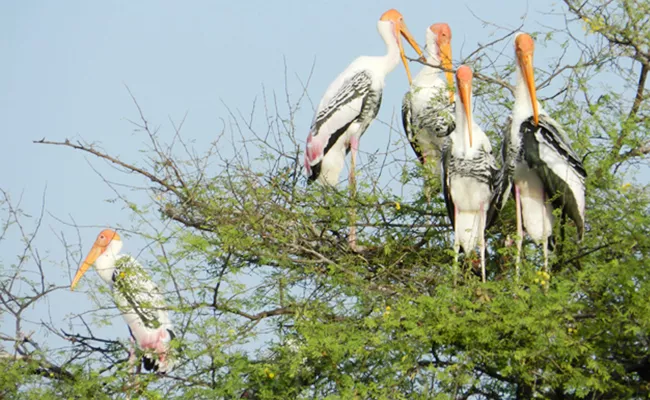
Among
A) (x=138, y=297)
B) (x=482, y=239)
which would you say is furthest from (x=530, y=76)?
(x=138, y=297)

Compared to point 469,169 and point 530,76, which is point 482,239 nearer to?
point 469,169

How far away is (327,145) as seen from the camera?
7.67 meters

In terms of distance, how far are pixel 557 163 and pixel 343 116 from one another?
6.68 feet

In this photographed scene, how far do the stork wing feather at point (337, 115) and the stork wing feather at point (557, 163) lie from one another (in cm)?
181

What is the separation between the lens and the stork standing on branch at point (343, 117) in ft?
25.1

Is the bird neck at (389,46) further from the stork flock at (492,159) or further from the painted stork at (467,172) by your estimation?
the painted stork at (467,172)

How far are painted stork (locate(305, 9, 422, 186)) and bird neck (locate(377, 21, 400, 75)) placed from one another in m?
0.04

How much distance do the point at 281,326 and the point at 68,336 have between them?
2.99 feet

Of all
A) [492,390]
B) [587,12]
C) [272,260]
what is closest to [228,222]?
[272,260]

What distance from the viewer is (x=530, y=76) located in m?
6.23

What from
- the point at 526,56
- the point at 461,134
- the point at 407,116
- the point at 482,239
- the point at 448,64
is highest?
the point at 407,116

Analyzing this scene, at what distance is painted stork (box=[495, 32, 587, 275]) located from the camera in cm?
585

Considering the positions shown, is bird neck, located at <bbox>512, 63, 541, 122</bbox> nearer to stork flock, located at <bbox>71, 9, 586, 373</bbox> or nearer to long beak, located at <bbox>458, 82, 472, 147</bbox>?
stork flock, located at <bbox>71, 9, 586, 373</bbox>

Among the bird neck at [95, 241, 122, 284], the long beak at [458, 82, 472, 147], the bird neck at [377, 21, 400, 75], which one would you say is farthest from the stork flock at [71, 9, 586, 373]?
the bird neck at [95, 241, 122, 284]
